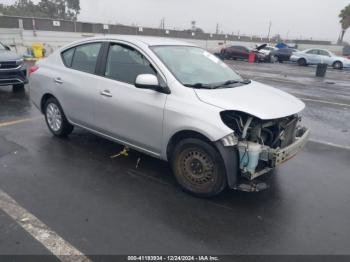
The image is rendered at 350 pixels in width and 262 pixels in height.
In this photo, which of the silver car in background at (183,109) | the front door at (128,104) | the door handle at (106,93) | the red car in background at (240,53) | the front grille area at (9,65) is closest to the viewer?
the silver car in background at (183,109)

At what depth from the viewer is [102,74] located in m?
4.69

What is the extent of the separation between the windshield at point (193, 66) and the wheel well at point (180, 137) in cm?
60

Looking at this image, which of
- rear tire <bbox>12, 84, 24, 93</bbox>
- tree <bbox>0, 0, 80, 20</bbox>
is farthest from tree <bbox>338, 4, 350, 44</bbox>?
rear tire <bbox>12, 84, 24, 93</bbox>

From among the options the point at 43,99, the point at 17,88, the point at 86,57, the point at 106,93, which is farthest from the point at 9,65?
the point at 106,93

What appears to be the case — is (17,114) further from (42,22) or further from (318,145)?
(42,22)

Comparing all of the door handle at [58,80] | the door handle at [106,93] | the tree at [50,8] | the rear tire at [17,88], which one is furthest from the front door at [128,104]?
the tree at [50,8]

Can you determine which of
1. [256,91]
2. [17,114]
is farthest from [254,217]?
[17,114]

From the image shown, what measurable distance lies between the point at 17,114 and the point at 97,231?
4.93m

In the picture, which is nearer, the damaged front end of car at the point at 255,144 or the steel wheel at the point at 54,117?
the damaged front end of car at the point at 255,144

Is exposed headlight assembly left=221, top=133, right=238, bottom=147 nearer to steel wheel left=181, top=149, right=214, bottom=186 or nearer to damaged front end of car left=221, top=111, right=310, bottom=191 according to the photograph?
damaged front end of car left=221, top=111, right=310, bottom=191

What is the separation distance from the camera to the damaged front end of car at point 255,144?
11.5 feet

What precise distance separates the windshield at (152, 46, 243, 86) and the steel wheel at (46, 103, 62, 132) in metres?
2.21

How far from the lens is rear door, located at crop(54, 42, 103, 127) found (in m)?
4.80

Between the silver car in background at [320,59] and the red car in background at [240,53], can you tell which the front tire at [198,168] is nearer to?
the silver car in background at [320,59]
